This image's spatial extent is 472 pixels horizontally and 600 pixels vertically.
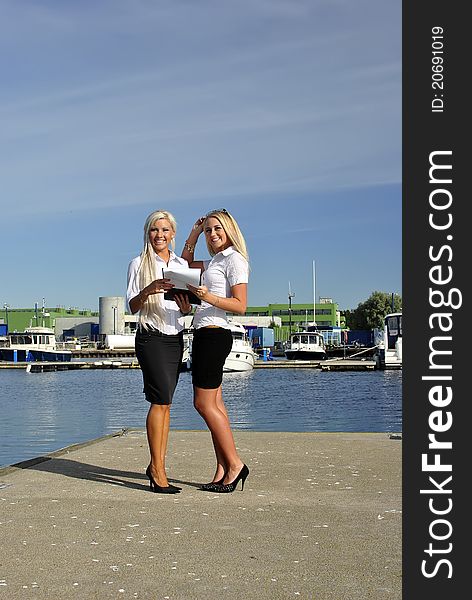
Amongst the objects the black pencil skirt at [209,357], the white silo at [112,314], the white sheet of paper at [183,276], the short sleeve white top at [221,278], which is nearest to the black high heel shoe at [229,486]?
the black pencil skirt at [209,357]

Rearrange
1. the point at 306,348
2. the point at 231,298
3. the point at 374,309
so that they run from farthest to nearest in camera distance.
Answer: the point at 374,309 → the point at 306,348 → the point at 231,298

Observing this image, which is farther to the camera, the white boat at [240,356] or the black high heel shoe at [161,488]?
the white boat at [240,356]

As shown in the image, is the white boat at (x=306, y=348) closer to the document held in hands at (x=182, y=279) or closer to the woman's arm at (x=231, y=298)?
the woman's arm at (x=231, y=298)

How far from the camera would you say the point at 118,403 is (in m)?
38.0

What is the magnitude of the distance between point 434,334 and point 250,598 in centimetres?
146

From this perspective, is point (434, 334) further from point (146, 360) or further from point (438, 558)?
point (146, 360)

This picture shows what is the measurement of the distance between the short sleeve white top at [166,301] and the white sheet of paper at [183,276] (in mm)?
281

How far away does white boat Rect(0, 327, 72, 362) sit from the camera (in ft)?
295

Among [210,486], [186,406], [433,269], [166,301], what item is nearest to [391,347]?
[186,406]

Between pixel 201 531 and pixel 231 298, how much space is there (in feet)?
6.82

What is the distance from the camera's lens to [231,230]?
7012 mm

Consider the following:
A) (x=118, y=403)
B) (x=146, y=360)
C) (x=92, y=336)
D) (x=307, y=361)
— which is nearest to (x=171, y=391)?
(x=146, y=360)

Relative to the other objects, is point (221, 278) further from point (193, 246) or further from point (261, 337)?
point (261, 337)

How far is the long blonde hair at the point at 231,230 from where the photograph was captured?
698 cm
